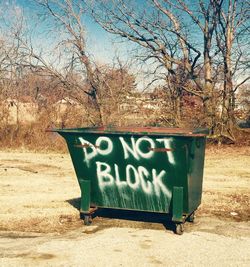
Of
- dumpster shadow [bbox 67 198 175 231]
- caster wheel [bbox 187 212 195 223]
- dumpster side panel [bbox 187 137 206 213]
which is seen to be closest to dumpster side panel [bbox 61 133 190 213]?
dumpster side panel [bbox 187 137 206 213]

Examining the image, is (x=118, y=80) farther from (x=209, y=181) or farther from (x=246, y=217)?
(x=246, y=217)

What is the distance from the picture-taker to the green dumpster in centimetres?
463

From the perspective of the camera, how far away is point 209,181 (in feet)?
28.2

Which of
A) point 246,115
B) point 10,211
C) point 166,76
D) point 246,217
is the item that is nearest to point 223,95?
point 246,115

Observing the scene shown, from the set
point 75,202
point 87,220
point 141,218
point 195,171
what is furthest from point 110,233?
point 75,202

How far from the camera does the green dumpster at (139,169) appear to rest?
463 centimetres

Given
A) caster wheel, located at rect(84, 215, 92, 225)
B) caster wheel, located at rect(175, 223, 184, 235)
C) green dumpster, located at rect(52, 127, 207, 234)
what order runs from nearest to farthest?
green dumpster, located at rect(52, 127, 207, 234)
caster wheel, located at rect(175, 223, 184, 235)
caster wheel, located at rect(84, 215, 92, 225)

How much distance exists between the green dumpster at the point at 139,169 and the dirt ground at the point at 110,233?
32cm

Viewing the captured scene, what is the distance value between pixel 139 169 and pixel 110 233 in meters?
0.90

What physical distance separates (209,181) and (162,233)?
13.1 feet

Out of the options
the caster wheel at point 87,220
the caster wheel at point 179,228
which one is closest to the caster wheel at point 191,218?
the caster wheel at point 179,228

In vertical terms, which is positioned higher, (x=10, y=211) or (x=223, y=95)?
(x=223, y=95)

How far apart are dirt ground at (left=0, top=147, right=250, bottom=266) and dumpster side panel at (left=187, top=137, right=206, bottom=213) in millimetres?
390

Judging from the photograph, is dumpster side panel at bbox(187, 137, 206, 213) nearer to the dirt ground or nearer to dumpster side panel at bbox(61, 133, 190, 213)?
dumpster side panel at bbox(61, 133, 190, 213)
